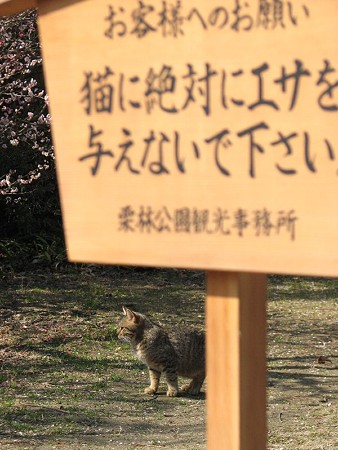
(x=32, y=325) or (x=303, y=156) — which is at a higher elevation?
(x=303, y=156)

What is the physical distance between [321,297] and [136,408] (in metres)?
4.54

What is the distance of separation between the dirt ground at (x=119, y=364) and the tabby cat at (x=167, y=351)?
175mm

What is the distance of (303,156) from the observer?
3.05m

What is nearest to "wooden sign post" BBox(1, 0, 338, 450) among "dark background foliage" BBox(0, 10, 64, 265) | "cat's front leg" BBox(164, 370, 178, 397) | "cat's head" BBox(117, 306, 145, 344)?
"cat's front leg" BBox(164, 370, 178, 397)

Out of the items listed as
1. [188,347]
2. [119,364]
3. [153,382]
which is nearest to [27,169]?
[119,364]

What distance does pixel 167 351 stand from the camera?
759cm

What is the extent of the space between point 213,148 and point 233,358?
0.75 metres

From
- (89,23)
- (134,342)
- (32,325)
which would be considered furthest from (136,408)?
(89,23)

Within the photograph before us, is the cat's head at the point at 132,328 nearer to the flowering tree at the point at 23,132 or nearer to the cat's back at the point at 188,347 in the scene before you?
the cat's back at the point at 188,347

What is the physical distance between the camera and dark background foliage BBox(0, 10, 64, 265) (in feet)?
31.1

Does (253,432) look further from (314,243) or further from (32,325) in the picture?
(32,325)

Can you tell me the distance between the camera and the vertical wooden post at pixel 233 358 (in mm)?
3357

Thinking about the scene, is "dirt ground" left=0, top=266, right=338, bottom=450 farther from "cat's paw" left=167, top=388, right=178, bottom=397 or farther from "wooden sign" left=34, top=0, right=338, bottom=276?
"wooden sign" left=34, top=0, right=338, bottom=276

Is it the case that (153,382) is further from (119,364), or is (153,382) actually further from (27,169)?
(27,169)
